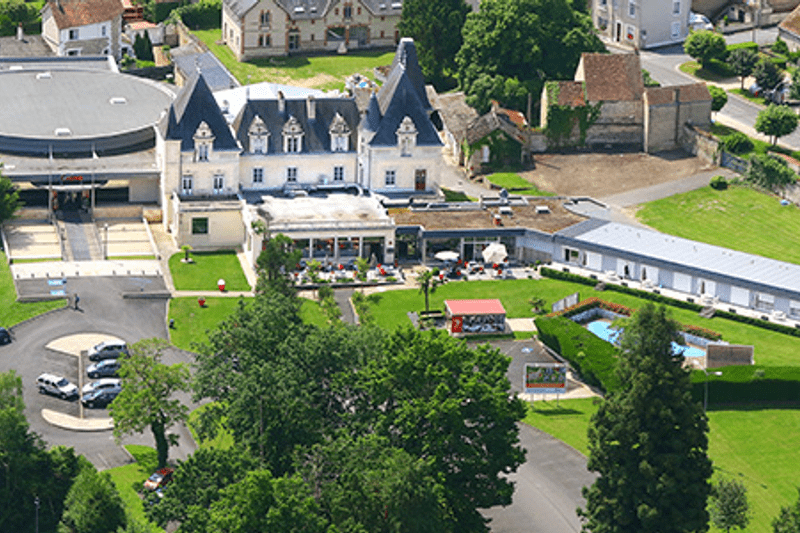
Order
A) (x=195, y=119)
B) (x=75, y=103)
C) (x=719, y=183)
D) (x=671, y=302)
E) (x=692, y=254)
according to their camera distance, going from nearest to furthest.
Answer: (x=671, y=302) < (x=692, y=254) < (x=195, y=119) < (x=719, y=183) < (x=75, y=103)

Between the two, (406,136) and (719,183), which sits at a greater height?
(406,136)

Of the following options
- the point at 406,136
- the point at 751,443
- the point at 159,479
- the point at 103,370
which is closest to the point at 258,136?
the point at 406,136

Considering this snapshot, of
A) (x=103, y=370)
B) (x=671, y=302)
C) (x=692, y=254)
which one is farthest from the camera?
(x=692, y=254)

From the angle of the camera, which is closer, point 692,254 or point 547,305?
point 547,305

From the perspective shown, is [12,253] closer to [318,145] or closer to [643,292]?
[318,145]

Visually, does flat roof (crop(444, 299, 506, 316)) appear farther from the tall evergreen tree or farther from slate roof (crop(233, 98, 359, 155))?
the tall evergreen tree

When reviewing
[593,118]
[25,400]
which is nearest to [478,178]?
[593,118]

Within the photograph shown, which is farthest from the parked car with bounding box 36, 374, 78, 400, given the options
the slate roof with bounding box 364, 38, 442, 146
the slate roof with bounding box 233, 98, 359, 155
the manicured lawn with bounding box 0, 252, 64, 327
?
the slate roof with bounding box 364, 38, 442, 146

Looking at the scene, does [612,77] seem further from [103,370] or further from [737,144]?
[103,370]
